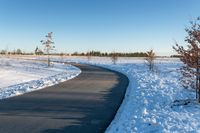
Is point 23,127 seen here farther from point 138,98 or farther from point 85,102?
point 138,98

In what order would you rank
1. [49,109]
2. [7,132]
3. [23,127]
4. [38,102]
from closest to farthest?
[7,132]
[23,127]
[49,109]
[38,102]

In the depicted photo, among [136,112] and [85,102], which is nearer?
[136,112]

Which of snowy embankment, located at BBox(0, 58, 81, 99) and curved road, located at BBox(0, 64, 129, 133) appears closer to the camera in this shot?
curved road, located at BBox(0, 64, 129, 133)

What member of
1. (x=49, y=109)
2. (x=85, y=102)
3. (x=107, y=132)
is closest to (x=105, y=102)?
(x=85, y=102)

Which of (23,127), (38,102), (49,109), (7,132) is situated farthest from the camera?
(38,102)

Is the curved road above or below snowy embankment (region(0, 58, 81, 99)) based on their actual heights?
above

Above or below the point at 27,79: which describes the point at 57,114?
above

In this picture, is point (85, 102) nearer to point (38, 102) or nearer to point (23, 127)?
point (38, 102)

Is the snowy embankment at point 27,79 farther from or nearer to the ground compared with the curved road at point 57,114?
nearer to the ground

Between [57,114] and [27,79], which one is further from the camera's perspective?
[27,79]

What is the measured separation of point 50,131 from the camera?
7277 millimetres

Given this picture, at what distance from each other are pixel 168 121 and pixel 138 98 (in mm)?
4693

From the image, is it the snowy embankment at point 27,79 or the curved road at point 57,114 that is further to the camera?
the snowy embankment at point 27,79

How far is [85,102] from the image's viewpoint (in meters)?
12.0
